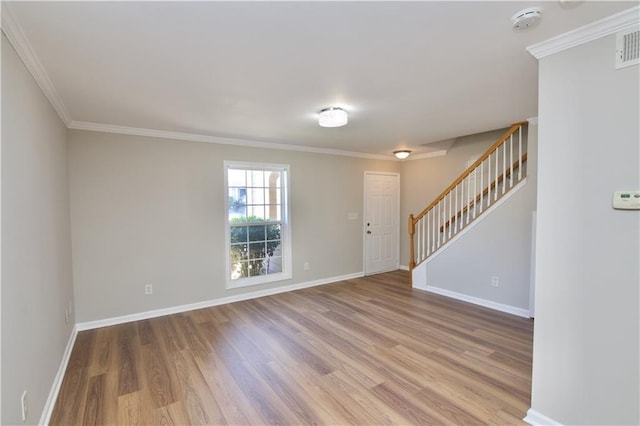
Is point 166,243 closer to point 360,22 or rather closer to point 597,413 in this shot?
point 360,22

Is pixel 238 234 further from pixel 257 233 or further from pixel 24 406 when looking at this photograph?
pixel 24 406

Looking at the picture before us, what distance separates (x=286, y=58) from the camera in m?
2.00

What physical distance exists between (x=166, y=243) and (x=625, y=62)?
444cm

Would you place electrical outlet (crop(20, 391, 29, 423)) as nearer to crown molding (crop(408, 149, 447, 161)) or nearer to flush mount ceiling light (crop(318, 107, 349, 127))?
flush mount ceiling light (crop(318, 107, 349, 127))

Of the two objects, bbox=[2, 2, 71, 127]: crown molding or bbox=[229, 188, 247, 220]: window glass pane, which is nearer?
bbox=[2, 2, 71, 127]: crown molding

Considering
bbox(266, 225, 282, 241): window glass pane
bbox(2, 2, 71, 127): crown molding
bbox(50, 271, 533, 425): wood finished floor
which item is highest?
bbox(2, 2, 71, 127): crown molding

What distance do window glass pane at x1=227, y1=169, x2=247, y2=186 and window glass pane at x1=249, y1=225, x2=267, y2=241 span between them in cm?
70

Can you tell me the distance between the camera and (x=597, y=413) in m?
1.72

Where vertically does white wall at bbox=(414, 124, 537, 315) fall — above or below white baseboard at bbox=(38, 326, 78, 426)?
above

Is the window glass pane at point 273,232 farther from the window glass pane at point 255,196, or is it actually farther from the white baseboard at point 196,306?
the white baseboard at point 196,306

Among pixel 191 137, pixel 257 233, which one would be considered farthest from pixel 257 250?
pixel 191 137

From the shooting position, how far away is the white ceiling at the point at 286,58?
5.01 ft

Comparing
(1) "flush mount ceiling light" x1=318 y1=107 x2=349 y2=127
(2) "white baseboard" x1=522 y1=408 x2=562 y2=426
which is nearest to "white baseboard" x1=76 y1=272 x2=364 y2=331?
(1) "flush mount ceiling light" x1=318 y1=107 x2=349 y2=127

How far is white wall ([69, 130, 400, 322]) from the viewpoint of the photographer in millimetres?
3492
